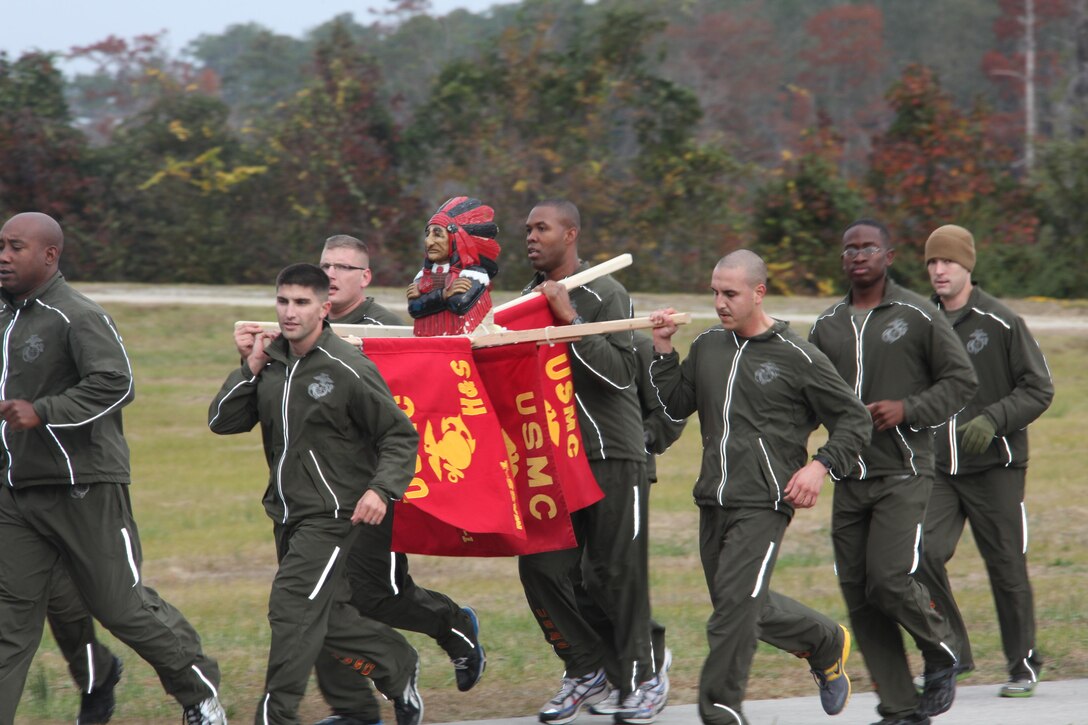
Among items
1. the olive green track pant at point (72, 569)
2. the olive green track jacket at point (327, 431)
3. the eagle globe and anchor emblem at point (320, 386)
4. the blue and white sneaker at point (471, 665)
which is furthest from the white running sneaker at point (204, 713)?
the eagle globe and anchor emblem at point (320, 386)

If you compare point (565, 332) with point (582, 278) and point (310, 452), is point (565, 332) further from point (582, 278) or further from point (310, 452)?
point (310, 452)

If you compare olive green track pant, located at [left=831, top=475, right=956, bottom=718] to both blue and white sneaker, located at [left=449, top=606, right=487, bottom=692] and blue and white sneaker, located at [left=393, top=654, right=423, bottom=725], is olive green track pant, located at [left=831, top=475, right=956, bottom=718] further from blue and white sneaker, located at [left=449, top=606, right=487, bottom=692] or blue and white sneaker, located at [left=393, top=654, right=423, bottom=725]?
blue and white sneaker, located at [left=393, top=654, right=423, bottom=725]

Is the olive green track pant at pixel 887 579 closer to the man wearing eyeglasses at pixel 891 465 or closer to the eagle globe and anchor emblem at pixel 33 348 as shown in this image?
the man wearing eyeglasses at pixel 891 465

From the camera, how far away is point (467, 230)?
7.25 meters

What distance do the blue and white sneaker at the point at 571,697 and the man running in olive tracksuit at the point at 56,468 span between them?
1.75 meters

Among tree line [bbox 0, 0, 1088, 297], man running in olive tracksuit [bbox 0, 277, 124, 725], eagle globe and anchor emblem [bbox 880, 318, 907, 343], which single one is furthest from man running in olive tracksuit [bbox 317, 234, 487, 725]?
tree line [bbox 0, 0, 1088, 297]

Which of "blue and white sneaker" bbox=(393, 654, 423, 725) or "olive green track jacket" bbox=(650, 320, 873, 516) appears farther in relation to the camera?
"blue and white sneaker" bbox=(393, 654, 423, 725)

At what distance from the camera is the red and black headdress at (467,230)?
7195mm

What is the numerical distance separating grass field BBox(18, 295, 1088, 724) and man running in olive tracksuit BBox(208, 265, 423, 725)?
1189 millimetres

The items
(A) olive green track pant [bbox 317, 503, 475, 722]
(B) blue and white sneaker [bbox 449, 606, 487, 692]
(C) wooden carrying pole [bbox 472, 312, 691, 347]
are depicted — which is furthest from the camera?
(B) blue and white sneaker [bbox 449, 606, 487, 692]

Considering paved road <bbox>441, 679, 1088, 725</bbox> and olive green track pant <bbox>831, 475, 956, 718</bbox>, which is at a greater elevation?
olive green track pant <bbox>831, 475, 956, 718</bbox>

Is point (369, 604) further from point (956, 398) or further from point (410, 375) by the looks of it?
point (956, 398)

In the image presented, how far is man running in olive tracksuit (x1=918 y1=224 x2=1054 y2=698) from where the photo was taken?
7.94 metres

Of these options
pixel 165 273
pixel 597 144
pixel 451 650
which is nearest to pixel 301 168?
pixel 165 273
